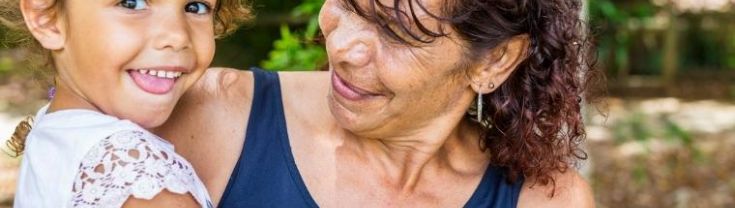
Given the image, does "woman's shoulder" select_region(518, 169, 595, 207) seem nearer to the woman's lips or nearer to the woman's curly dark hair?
the woman's curly dark hair

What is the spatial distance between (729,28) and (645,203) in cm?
349

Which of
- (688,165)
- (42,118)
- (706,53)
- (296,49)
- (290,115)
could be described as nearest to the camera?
(42,118)

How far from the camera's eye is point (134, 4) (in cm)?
218

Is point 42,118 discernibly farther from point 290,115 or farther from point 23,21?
point 290,115

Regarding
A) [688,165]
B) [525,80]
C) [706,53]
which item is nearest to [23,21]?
[525,80]

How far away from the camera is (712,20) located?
1047cm

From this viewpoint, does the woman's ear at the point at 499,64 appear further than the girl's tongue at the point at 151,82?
Yes

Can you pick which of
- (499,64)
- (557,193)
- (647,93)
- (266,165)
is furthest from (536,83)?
(647,93)

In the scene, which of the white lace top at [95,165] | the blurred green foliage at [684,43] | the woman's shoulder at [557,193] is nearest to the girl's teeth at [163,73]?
the white lace top at [95,165]

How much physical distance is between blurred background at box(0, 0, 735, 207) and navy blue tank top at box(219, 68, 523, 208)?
3.47 ft

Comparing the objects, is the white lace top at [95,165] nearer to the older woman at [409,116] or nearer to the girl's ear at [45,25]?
the girl's ear at [45,25]

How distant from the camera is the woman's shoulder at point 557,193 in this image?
9.19 feet

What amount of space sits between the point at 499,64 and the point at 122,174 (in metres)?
0.98

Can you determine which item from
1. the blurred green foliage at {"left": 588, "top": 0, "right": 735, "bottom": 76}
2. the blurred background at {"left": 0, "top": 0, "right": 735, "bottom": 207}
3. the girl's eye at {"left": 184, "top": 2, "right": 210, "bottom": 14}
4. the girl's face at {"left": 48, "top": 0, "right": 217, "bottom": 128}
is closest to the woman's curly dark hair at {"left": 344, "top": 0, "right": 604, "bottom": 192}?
the girl's eye at {"left": 184, "top": 2, "right": 210, "bottom": 14}
